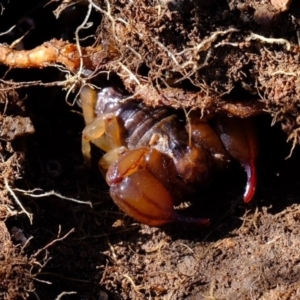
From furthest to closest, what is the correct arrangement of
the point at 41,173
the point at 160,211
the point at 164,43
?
the point at 41,173, the point at 160,211, the point at 164,43

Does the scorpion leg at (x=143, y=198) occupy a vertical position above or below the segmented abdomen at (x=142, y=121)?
below

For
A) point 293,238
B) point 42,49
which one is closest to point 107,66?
point 42,49

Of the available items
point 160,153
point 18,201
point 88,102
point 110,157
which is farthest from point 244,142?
point 18,201

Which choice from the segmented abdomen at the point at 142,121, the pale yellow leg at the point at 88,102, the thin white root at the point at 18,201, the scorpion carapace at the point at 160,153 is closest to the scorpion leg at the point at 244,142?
the scorpion carapace at the point at 160,153

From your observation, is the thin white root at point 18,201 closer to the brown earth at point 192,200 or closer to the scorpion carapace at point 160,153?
the brown earth at point 192,200

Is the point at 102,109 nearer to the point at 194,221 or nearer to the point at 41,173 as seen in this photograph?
the point at 41,173
